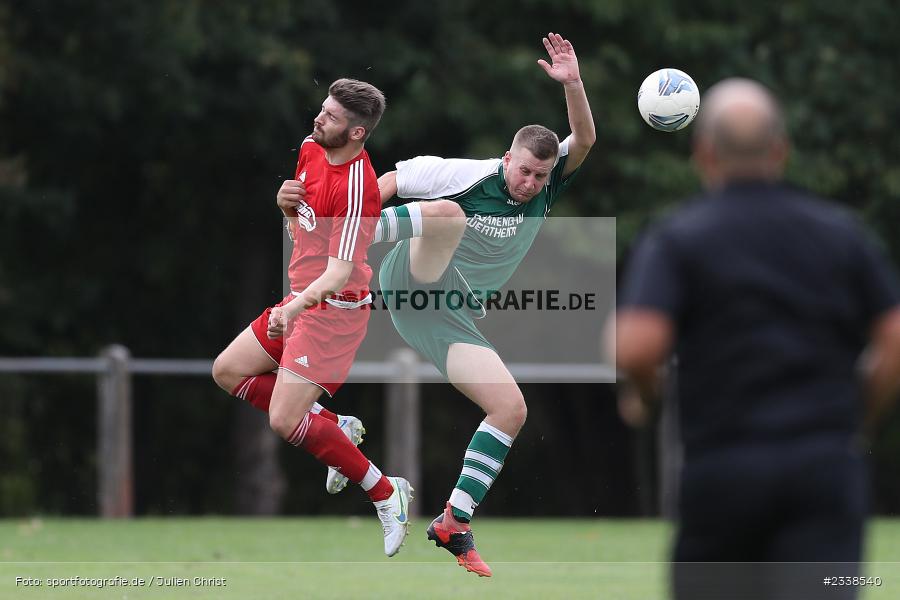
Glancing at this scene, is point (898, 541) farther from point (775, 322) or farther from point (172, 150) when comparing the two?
point (172, 150)

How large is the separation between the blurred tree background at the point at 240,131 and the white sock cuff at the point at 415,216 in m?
8.33

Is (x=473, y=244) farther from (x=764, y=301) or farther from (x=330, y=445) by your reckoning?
(x=764, y=301)

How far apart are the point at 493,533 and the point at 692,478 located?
28.7ft

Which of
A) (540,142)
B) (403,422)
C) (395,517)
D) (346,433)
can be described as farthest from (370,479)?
(403,422)

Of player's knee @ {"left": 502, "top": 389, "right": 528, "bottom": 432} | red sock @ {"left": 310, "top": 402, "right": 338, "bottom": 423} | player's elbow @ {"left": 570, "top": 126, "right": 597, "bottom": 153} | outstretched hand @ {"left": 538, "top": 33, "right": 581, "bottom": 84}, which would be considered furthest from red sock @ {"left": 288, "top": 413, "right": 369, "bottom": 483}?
outstretched hand @ {"left": 538, "top": 33, "right": 581, "bottom": 84}

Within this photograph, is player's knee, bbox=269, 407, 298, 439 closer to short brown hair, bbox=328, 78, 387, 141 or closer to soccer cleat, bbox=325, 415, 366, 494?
soccer cleat, bbox=325, 415, 366, 494

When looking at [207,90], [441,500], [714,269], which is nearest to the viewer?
[714,269]

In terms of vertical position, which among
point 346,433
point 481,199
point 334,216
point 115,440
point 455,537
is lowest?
point 115,440

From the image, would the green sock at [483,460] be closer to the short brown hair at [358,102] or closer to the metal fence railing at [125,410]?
the short brown hair at [358,102]

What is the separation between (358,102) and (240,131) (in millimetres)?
9337

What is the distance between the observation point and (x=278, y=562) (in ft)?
30.1

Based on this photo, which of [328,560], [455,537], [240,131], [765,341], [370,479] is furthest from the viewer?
[240,131]

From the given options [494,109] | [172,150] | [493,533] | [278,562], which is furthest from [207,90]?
[278,562]

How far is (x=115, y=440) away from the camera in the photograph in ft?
44.0
